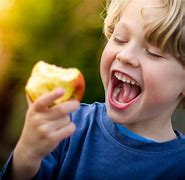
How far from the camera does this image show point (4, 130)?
2.81 metres

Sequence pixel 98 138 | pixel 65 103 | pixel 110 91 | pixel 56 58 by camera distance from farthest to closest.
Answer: pixel 56 58, pixel 98 138, pixel 110 91, pixel 65 103

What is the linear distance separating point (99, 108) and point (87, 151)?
0.16 m

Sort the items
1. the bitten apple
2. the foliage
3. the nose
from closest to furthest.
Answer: the bitten apple, the nose, the foliage

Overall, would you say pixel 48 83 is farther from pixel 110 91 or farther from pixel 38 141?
pixel 110 91

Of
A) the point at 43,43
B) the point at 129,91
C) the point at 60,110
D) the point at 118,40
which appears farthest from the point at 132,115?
the point at 43,43

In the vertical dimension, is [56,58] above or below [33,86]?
below

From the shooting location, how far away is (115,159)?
154 cm

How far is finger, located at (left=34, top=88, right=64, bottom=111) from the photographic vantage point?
1160mm

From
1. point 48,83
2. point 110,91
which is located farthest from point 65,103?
point 110,91

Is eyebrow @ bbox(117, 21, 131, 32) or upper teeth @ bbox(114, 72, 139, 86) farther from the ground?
eyebrow @ bbox(117, 21, 131, 32)

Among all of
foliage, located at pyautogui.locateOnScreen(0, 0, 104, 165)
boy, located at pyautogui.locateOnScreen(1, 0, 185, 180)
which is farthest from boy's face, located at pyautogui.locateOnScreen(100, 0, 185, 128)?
foliage, located at pyautogui.locateOnScreen(0, 0, 104, 165)

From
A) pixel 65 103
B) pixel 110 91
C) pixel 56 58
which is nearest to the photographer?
pixel 65 103

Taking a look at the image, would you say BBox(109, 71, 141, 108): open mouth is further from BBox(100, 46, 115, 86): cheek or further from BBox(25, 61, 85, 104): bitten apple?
BBox(25, 61, 85, 104): bitten apple

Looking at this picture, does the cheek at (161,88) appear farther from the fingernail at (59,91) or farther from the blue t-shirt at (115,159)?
the fingernail at (59,91)
